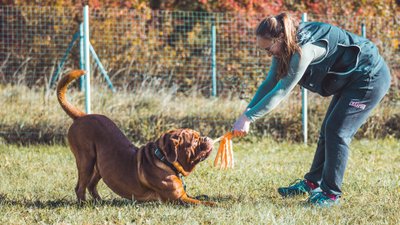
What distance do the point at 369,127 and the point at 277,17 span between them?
5.62 meters

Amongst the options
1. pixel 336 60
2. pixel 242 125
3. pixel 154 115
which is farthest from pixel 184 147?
pixel 154 115

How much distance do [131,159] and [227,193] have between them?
110cm

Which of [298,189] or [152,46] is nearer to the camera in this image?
[298,189]

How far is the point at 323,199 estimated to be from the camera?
19.3ft

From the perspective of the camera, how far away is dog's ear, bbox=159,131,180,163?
5.55 metres

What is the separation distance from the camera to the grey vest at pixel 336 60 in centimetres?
564

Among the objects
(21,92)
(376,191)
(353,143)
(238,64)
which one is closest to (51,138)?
(21,92)

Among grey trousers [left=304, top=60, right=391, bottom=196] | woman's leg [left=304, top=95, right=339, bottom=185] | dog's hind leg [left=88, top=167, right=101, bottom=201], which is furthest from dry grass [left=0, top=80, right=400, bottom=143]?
grey trousers [left=304, top=60, right=391, bottom=196]

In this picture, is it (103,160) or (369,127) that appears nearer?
(103,160)

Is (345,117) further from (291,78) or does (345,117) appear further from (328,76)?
(291,78)

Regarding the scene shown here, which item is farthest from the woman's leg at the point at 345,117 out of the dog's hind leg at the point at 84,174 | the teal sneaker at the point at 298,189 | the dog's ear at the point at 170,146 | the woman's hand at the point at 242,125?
the dog's hind leg at the point at 84,174

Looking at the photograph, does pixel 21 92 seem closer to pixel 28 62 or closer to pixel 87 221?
pixel 28 62

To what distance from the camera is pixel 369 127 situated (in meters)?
10.7

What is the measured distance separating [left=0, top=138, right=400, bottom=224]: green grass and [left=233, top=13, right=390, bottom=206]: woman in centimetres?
44
